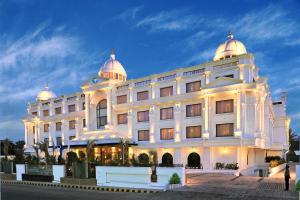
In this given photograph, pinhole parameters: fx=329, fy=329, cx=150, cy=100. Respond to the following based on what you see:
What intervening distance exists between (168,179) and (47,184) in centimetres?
1346

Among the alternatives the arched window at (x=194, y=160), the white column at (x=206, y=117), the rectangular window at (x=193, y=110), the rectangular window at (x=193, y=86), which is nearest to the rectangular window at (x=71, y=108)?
the rectangular window at (x=193, y=110)

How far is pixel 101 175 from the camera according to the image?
2630 centimetres

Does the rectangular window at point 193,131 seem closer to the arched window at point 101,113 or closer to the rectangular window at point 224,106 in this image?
Result: the rectangular window at point 224,106

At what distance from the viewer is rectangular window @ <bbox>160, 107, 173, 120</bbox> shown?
1590 inches

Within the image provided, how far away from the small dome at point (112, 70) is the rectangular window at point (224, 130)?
1950 centimetres

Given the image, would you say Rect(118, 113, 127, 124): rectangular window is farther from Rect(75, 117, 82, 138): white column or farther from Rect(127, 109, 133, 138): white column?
Rect(75, 117, 82, 138): white column

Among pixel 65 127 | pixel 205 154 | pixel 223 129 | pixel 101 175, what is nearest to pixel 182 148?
pixel 205 154

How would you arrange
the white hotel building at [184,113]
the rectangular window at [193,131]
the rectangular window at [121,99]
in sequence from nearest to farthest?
the white hotel building at [184,113] → the rectangular window at [193,131] → the rectangular window at [121,99]

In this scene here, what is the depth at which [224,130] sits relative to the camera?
35.1m

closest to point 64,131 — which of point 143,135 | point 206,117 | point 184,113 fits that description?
point 143,135

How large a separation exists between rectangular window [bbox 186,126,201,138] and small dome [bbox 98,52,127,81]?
1581 cm

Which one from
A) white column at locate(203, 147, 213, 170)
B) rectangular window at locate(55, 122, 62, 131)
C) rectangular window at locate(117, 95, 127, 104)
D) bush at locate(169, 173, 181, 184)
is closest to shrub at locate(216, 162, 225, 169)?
white column at locate(203, 147, 213, 170)

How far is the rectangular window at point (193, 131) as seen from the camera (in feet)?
124

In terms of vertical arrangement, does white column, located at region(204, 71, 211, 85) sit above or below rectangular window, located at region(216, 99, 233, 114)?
above
